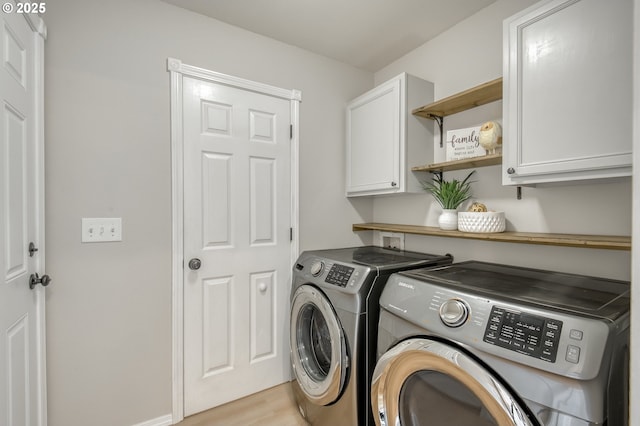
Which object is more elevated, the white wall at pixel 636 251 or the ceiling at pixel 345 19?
the ceiling at pixel 345 19

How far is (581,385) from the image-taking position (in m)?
0.79

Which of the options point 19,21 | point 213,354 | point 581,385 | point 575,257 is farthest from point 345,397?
point 19,21

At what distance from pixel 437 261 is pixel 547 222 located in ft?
1.95

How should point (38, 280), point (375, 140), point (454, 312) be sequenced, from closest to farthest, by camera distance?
point (454, 312)
point (38, 280)
point (375, 140)

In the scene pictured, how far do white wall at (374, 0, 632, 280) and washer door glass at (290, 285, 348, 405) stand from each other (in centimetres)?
92

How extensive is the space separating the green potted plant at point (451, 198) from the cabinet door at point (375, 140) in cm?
28

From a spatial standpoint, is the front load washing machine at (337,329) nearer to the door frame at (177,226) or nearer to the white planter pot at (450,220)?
the white planter pot at (450,220)

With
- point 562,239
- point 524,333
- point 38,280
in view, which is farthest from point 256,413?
point 562,239

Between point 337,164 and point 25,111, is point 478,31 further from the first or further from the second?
point 25,111

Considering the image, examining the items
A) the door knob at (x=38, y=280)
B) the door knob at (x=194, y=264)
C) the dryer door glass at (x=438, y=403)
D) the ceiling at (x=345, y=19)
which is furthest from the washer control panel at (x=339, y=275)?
the ceiling at (x=345, y=19)

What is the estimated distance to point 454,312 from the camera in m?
1.10

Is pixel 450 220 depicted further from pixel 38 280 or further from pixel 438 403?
pixel 38 280

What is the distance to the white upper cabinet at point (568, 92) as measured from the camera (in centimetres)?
110

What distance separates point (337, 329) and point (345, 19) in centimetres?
182
